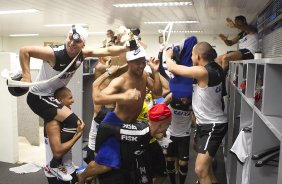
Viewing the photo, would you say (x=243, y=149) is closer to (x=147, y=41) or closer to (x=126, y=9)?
(x=126, y=9)

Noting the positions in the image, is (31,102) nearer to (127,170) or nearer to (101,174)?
(101,174)

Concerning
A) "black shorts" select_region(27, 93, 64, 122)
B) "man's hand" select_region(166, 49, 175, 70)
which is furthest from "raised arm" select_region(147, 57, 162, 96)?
"black shorts" select_region(27, 93, 64, 122)

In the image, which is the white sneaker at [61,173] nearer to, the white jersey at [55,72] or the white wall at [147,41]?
the white jersey at [55,72]

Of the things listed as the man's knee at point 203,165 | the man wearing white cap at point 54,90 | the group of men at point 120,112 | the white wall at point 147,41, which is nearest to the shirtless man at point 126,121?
the group of men at point 120,112

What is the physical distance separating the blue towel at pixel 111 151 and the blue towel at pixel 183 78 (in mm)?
896

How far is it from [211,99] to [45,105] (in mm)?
1587

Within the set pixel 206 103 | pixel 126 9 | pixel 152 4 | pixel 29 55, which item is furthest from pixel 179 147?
pixel 126 9

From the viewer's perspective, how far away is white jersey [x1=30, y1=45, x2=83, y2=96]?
8.18 ft

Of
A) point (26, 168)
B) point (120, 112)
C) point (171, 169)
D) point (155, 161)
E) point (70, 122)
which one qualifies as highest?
point (120, 112)

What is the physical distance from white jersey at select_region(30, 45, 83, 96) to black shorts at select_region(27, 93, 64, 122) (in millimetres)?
47

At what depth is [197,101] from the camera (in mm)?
2801

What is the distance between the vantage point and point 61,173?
8.62 feet

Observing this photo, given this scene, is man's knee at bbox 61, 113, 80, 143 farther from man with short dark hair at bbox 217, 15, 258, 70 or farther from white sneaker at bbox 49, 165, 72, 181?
man with short dark hair at bbox 217, 15, 258, 70

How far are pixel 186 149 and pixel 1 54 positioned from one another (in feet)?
9.38
